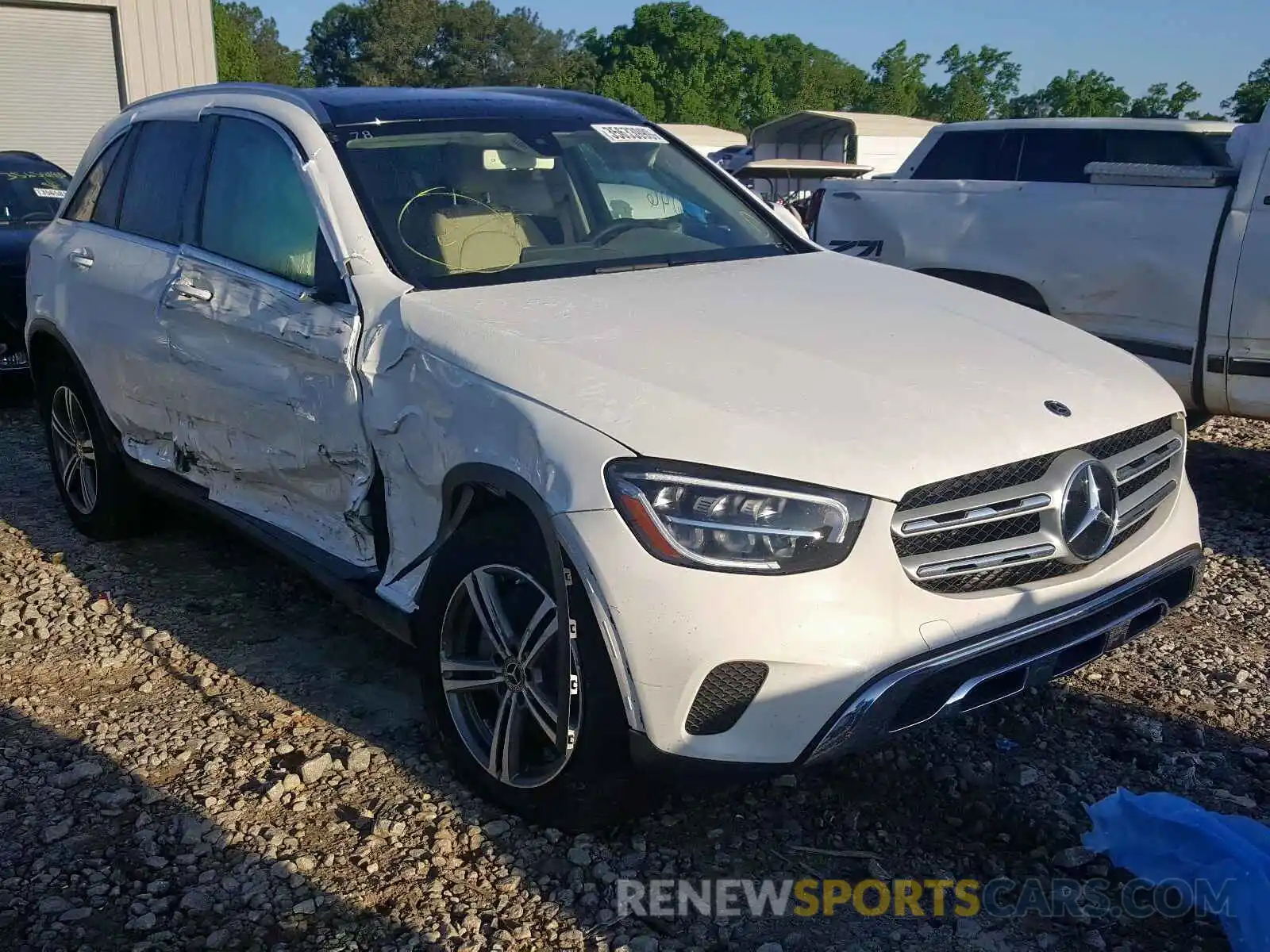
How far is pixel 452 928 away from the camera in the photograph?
2727 millimetres

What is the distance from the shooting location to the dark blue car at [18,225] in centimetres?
804

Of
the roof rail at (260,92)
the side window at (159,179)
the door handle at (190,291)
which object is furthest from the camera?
the side window at (159,179)

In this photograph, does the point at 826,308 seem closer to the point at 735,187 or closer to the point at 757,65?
the point at 735,187

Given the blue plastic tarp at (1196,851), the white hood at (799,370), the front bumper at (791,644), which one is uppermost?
the white hood at (799,370)

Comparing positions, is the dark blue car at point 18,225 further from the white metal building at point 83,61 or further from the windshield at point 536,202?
the white metal building at point 83,61

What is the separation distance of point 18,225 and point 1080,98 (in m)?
68.6

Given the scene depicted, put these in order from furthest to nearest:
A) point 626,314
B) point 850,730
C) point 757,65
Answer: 1. point 757,65
2. point 626,314
3. point 850,730

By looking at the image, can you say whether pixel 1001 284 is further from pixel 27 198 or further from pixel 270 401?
pixel 27 198

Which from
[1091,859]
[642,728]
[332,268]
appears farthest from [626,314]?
[1091,859]

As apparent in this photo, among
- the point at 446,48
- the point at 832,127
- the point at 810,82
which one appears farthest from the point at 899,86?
the point at 832,127

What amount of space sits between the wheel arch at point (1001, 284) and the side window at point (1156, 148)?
2.69m

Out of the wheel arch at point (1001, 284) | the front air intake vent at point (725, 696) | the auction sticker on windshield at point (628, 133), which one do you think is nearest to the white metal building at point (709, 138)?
the wheel arch at point (1001, 284)

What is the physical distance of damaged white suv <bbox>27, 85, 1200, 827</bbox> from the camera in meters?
2.53

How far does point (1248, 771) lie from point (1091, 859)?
27.8 inches
